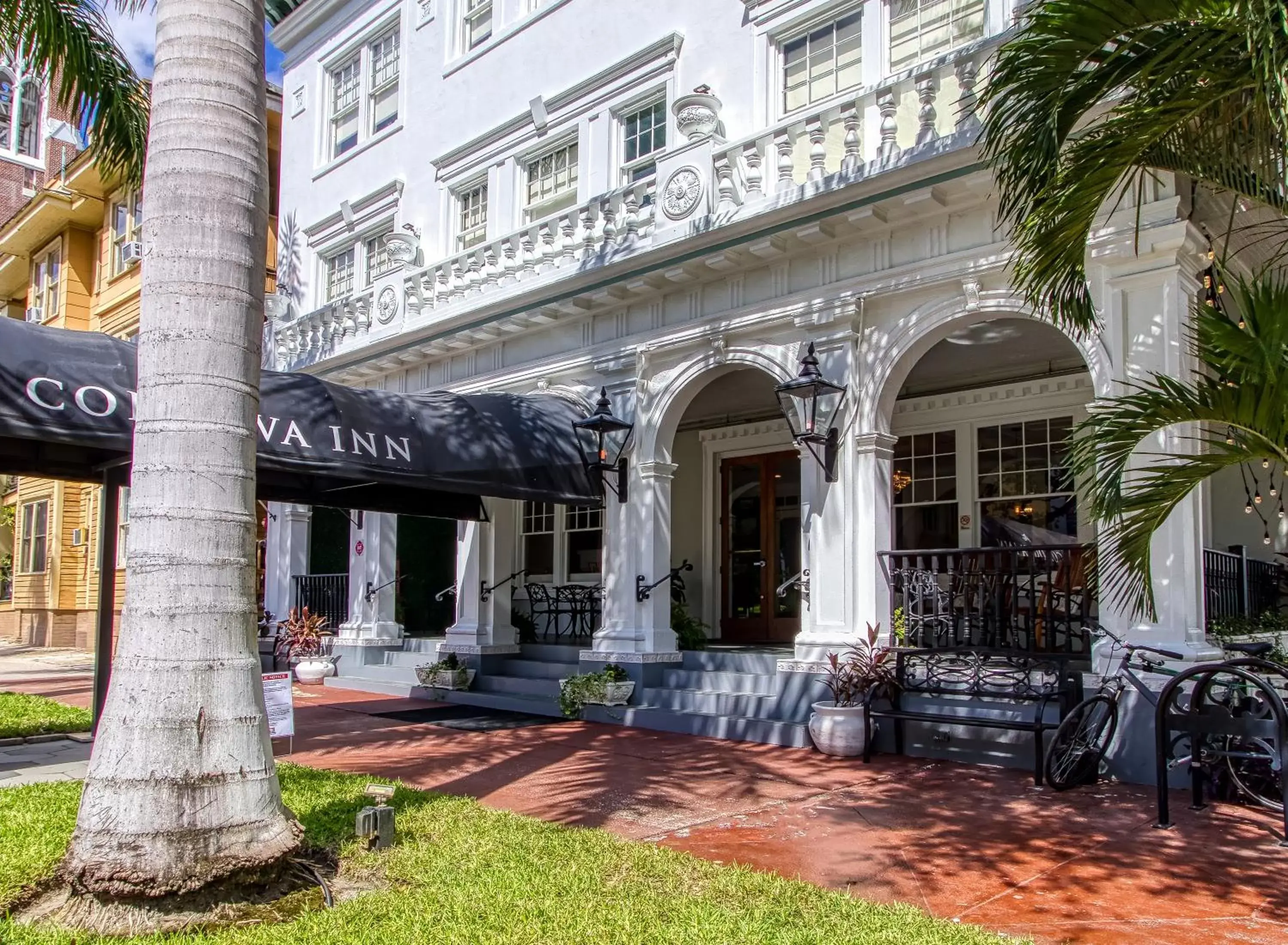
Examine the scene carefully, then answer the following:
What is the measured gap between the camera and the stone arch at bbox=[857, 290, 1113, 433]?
364 inches

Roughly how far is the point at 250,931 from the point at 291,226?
16965 millimetres

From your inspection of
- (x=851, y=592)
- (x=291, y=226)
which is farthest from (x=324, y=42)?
(x=851, y=592)

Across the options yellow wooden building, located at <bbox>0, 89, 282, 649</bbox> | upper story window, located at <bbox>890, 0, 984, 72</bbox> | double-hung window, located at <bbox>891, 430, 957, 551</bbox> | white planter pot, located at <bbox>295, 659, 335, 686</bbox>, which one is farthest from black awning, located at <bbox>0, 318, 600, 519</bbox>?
yellow wooden building, located at <bbox>0, 89, 282, 649</bbox>

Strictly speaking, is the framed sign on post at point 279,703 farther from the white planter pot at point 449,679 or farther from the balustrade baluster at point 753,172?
the balustrade baluster at point 753,172

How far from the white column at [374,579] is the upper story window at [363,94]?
6.75 meters

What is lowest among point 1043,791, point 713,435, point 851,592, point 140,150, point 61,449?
point 1043,791

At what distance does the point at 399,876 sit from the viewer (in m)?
5.14

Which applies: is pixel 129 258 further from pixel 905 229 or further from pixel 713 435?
pixel 905 229

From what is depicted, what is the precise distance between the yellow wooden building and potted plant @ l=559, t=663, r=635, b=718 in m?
15.2

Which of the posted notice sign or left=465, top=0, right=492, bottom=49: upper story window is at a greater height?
left=465, top=0, right=492, bottom=49: upper story window

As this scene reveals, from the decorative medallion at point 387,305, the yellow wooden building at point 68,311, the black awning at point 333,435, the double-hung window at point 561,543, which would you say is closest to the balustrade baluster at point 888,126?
the black awning at point 333,435

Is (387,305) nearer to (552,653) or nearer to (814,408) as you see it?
(552,653)

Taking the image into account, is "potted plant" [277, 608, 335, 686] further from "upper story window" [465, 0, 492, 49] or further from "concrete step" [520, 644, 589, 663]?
"upper story window" [465, 0, 492, 49]

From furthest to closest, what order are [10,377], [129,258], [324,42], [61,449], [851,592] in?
1. [129,258]
2. [324,42]
3. [851,592]
4. [61,449]
5. [10,377]
